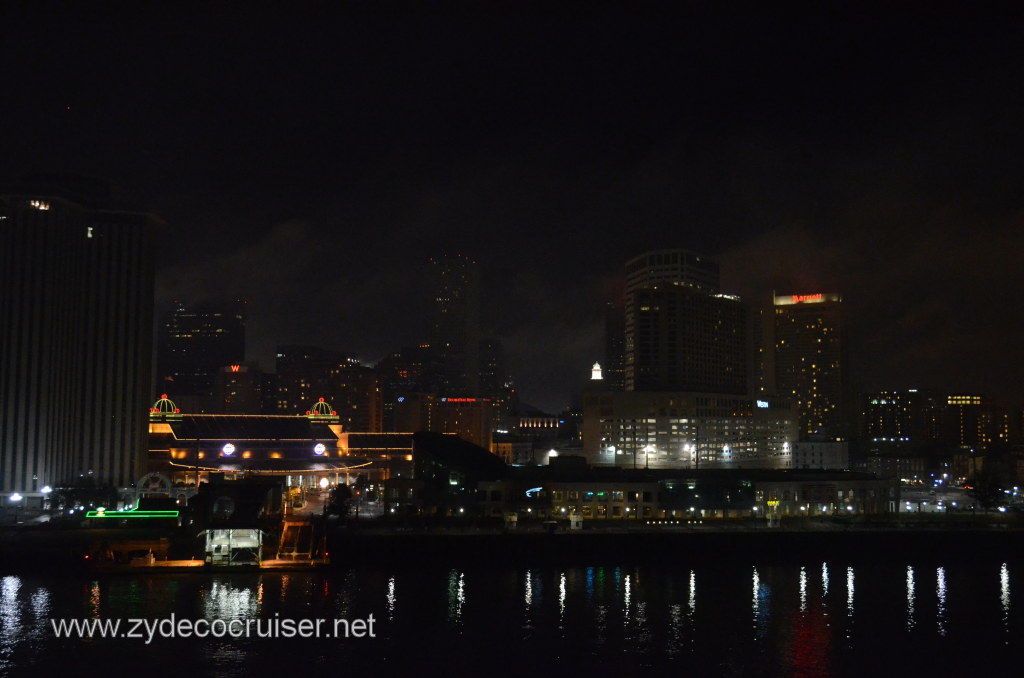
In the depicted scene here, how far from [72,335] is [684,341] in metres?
97.8

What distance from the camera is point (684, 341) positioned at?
15438 centimetres

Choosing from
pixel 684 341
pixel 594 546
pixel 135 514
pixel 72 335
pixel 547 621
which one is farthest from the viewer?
pixel 684 341

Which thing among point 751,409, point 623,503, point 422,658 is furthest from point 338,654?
point 751,409

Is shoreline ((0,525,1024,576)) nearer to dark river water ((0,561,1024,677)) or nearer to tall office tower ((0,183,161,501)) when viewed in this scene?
dark river water ((0,561,1024,677))

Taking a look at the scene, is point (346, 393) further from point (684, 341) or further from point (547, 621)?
point (547, 621)

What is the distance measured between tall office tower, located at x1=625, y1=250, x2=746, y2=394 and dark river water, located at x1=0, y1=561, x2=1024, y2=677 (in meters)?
95.8

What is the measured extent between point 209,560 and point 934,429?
179527 mm

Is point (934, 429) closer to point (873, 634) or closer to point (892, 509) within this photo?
point (892, 509)

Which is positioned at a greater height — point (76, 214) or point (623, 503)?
point (76, 214)

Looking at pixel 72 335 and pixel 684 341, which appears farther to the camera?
pixel 684 341

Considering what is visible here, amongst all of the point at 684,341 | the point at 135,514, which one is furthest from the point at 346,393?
the point at 135,514

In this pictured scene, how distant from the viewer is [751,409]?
466 feet

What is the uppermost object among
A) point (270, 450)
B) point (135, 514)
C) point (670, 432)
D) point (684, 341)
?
point (684, 341)

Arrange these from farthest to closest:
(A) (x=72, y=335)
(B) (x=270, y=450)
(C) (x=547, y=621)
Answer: (B) (x=270, y=450)
(A) (x=72, y=335)
(C) (x=547, y=621)
